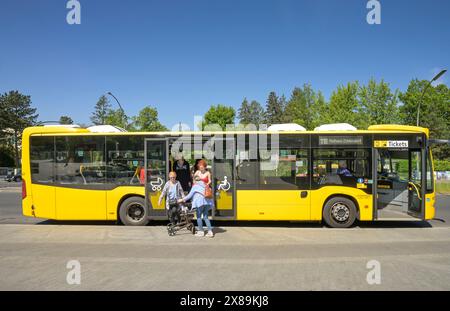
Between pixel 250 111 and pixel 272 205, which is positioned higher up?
pixel 250 111

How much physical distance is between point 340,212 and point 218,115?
237ft

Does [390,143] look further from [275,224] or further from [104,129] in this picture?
[104,129]

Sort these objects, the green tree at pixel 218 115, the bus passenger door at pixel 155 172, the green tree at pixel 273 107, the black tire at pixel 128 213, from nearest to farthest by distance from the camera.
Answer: the bus passenger door at pixel 155 172, the black tire at pixel 128 213, the green tree at pixel 218 115, the green tree at pixel 273 107

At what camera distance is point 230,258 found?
6883 mm

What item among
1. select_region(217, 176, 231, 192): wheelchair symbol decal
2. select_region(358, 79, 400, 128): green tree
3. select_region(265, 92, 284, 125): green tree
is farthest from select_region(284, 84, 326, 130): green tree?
select_region(265, 92, 284, 125): green tree

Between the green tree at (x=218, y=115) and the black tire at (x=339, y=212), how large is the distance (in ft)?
232

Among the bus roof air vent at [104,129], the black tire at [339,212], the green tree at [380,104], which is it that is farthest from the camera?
the green tree at [380,104]

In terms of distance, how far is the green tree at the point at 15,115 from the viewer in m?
73.3

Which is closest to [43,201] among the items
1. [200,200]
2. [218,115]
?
[200,200]

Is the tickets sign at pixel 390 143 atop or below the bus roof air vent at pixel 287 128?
below

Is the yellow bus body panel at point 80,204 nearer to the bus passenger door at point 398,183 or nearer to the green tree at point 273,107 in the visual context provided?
the bus passenger door at point 398,183

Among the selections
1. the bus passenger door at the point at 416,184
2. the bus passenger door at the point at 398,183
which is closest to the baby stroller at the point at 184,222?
the bus passenger door at the point at 398,183

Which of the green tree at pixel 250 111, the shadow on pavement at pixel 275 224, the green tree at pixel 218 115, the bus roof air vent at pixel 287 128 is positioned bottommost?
the shadow on pavement at pixel 275 224

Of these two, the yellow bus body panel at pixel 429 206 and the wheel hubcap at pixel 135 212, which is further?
the wheel hubcap at pixel 135 212
